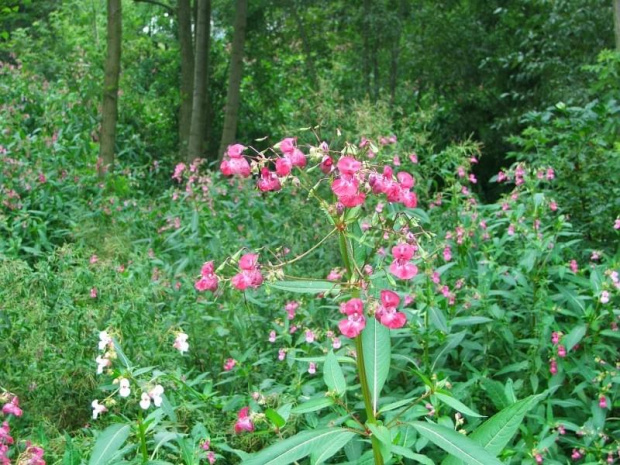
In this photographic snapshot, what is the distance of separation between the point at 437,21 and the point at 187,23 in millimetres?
3313

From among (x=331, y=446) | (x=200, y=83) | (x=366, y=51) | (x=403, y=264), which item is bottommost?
(x=331, y=446)

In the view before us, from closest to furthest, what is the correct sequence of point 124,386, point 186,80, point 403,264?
point 403,264
point 124,386
point 186,80

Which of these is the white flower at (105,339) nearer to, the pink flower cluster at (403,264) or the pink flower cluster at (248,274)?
the pink flower cluster at (248,274)

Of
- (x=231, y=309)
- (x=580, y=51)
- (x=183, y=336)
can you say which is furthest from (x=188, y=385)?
(x=580, y=51)

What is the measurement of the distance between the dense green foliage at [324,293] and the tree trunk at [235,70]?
2.97 feet

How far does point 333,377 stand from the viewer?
210cm

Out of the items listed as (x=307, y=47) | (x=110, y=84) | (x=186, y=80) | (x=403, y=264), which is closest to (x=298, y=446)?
(x=403, y=264)

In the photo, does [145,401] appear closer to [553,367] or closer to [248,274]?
[248,274]

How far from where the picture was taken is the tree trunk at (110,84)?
7.20 metres

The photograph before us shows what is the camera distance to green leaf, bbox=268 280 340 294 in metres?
1.90

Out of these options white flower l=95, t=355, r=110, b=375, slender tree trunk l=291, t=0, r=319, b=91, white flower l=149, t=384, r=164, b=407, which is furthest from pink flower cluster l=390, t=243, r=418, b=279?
slender tree trunk l=291, t=0, r=319, b=91

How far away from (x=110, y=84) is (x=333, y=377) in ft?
19.1

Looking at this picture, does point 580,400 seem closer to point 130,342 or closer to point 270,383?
point 270,383

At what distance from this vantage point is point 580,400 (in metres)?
3.29
